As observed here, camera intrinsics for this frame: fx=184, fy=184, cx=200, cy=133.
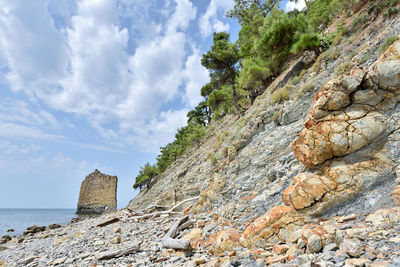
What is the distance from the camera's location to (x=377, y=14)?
9664mm

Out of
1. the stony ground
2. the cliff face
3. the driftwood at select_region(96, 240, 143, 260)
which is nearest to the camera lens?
the stony ground

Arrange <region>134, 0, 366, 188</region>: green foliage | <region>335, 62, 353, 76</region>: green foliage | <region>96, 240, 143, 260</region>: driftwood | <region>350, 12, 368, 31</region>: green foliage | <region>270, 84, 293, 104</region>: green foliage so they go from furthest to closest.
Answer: <region>134, 0, 366, 188</region>: green foliage → <region>350, 12, 368, 31</region>: green foliage → <region>270, 84, 293, 104</region>: green foliage → <region>335, 62, 353, 76</region>: green foliage → <region>96, 240, 143, 260</region>: driftwood

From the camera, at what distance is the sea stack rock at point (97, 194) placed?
51812mm

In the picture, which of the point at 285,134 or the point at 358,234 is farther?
the point at 285,134

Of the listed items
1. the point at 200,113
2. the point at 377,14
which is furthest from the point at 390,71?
the point at 200,113

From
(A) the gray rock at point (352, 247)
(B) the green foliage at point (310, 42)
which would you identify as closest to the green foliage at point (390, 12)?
(B) the green foliage at point (310, 42)

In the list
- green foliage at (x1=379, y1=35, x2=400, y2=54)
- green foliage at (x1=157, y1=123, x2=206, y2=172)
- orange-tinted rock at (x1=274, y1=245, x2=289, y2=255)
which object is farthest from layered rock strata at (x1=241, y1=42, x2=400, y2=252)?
green foliage at (x1=157, y1=123, x2=206, y2=172)

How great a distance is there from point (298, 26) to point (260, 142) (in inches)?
479

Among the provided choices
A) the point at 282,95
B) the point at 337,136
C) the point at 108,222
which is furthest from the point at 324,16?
the point at 108,222

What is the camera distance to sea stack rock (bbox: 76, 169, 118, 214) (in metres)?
51.8

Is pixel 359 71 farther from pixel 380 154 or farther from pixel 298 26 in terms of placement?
pixel 298 26

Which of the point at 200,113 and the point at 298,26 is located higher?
the point at 200,113

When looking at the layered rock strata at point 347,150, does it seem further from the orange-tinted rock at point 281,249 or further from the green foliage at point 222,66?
the green foliage at point 222,66

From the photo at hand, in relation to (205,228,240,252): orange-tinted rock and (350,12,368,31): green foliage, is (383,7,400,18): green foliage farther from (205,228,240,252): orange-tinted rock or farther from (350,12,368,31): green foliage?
(205,228,240,252): orange-tinted rock
